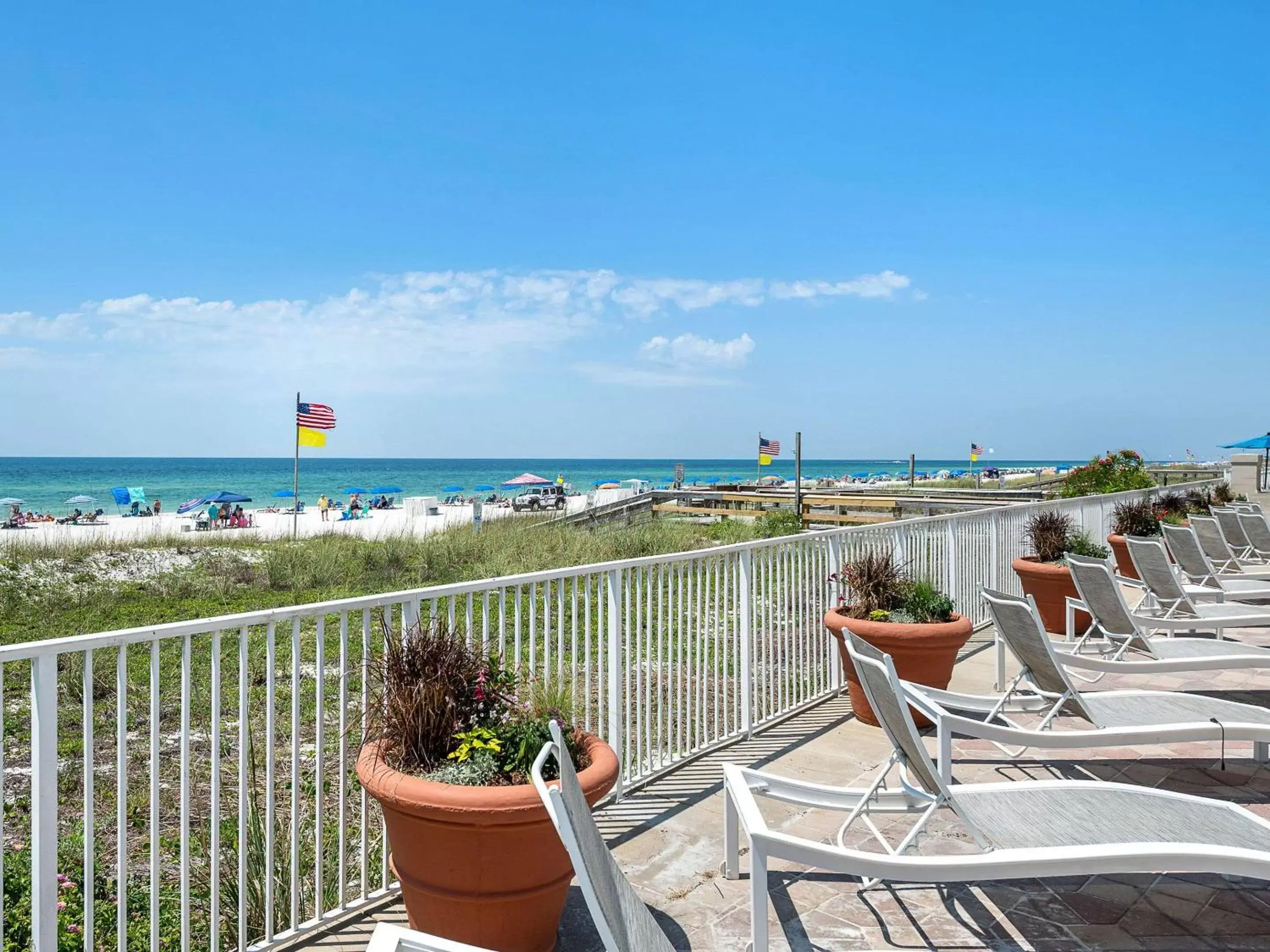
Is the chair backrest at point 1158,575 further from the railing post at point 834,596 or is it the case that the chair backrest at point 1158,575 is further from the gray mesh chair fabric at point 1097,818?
the gray mesh chair fabric at point 1097,818

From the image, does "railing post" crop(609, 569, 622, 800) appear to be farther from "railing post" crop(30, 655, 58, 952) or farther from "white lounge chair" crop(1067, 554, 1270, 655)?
"white lounge chair" crop(1067, 554, 1270, 655)

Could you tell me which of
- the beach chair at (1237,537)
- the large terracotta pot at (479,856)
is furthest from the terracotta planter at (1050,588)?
the large terracotta pot at (479,856)

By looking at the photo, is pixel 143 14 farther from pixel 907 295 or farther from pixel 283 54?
pixel 907 295

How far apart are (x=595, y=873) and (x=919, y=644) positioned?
3.68 meters

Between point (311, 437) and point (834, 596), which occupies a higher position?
point (311, 437)

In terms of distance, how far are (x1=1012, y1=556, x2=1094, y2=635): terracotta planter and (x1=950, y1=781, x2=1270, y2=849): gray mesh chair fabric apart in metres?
4.65

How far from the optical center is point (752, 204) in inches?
939

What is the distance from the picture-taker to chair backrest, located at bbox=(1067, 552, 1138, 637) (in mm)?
4863

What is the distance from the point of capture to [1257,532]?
9.45 meters

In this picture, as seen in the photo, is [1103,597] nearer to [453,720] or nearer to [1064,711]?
[1064,711]

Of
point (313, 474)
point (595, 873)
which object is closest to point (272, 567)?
point (595, 873)

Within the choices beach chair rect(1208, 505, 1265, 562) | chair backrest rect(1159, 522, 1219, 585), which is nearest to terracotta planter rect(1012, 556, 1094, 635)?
chair backrest rect(1159, 522, 1219, 585)

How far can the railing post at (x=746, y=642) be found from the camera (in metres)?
4.71

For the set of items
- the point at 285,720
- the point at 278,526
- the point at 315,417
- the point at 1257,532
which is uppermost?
the point at 315,417
